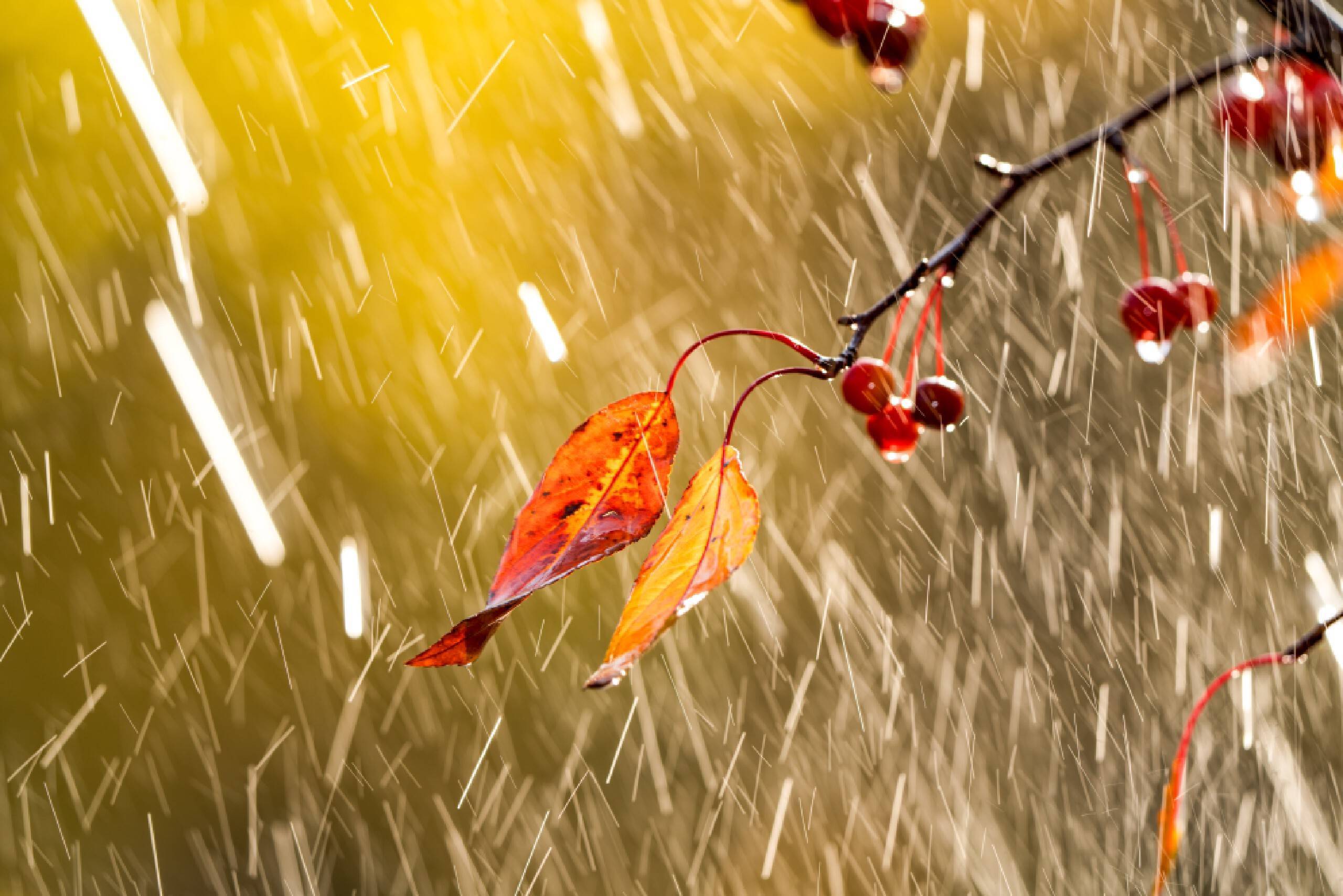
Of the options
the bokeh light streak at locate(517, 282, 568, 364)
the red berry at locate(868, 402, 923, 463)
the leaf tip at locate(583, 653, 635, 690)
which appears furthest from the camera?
the bokeh light streak at locate(517, 282, 568, 364)

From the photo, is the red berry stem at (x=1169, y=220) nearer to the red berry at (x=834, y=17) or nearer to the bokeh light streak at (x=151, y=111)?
the red berry at (x=834, y=17)

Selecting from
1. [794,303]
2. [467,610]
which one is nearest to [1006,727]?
[794,303]

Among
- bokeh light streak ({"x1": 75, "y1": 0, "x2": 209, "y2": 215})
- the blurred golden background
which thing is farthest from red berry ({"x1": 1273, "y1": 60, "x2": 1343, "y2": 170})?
bokeh light streak ({"x1": 75, "y1": 0, "x2": 209, "y2": 215})

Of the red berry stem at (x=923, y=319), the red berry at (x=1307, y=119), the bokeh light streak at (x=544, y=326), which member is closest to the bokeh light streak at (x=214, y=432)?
the bokeh light streak at (x=544, y=326)

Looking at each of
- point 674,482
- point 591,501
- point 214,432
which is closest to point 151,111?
point 214,432

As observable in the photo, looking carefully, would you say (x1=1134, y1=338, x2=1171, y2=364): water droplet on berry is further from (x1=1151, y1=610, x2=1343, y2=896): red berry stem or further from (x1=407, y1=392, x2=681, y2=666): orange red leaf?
(x1=407, y1=392, x2=681, y2=666): orange red leaf

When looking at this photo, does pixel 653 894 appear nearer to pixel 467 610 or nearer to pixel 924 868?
pixel 924 868
